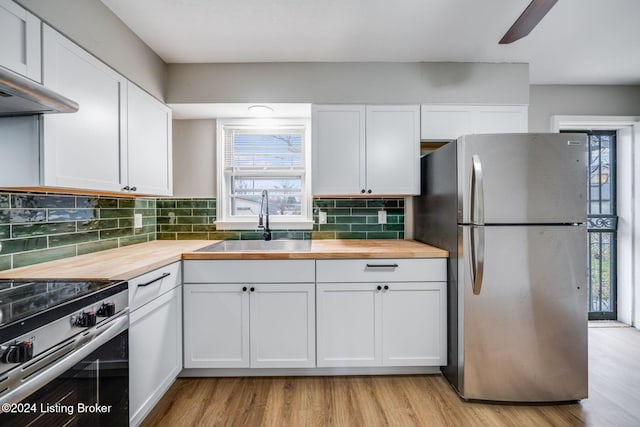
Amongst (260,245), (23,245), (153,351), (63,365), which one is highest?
(23,245)

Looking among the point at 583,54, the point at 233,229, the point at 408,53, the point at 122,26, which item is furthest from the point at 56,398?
the point at 583,54

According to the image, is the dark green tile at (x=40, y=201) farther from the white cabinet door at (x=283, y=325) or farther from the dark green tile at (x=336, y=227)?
the dark green tile at (x=336, y=227)

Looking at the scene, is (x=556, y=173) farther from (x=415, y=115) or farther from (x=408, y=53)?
(x=408, y=53)

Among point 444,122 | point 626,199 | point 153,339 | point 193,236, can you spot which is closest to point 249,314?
point 153,339

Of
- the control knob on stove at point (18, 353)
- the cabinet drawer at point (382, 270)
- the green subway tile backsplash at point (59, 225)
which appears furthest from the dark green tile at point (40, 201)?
the cabinet drawer at point (382, 270)

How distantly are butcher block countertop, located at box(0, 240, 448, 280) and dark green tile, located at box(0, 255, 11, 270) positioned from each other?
0.09 feet

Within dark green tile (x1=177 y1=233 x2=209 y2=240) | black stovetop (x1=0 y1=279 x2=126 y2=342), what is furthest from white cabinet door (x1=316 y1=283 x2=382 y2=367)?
dark green tile (x1=177 y1=233 x2=209 y2=240)

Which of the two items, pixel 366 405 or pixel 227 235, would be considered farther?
pixel 227 235

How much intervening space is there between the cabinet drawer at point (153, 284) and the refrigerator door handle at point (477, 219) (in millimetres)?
1843

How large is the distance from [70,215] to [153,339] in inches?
37.0

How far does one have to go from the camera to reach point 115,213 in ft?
7.42

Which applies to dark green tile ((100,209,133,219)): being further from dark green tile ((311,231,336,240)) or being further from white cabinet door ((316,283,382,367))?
white cabinet door ((316,283,382,367))

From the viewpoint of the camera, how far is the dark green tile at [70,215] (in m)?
1.73

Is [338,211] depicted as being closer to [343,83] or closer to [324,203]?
[324,203]
